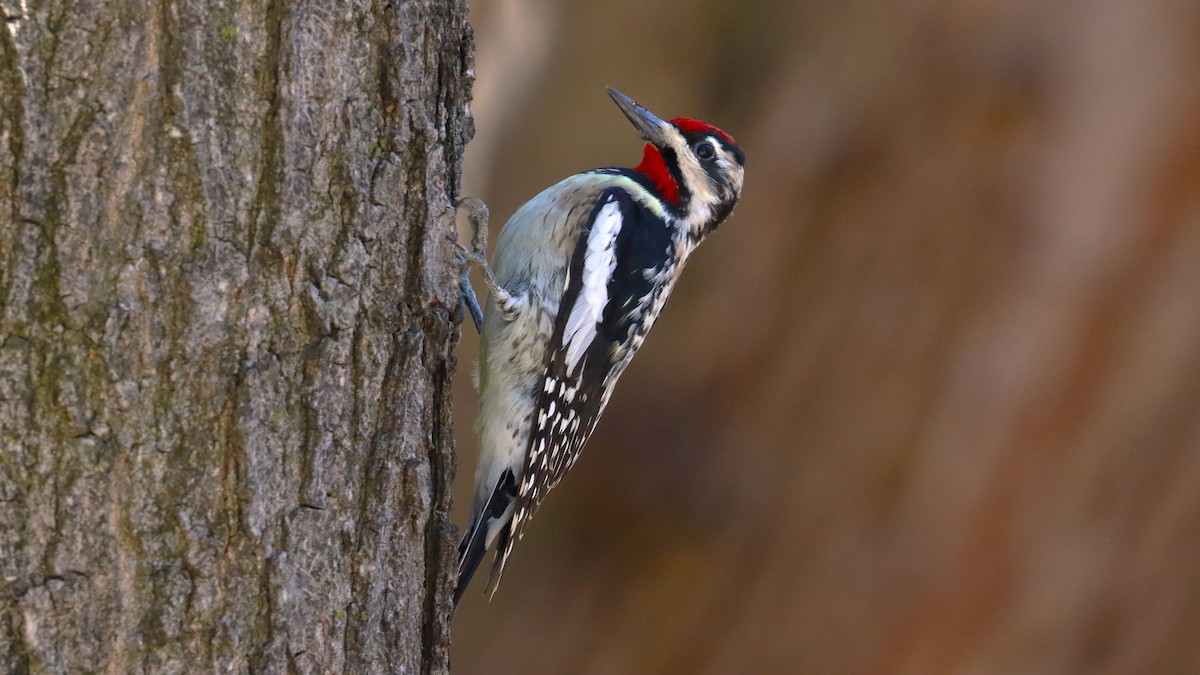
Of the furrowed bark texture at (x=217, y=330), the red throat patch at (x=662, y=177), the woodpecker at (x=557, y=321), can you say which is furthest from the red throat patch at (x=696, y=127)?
the furrowed bark texture at (x=217, y=330)

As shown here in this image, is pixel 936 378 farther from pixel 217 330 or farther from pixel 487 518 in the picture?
pixel 217 330

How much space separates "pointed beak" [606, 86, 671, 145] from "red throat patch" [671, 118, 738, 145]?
0.12 ft

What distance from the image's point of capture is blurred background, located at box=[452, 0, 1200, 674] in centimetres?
238

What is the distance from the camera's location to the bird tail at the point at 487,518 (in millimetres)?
2770

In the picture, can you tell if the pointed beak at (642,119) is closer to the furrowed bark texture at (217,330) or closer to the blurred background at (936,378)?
the blurred background at (936,378)

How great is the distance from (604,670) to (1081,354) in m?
1.39

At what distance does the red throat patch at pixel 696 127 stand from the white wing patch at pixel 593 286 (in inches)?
11.3

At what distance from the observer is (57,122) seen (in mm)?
1379

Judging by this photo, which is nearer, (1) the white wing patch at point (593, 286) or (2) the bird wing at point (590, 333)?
(2) the bird wing at point (590, 333)

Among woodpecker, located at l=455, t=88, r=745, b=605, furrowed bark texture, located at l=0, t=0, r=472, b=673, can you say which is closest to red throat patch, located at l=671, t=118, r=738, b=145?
woodpecker, located at l=455, t=88, r=745, b=605

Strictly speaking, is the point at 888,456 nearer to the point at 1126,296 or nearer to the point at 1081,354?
the point at 1081,354

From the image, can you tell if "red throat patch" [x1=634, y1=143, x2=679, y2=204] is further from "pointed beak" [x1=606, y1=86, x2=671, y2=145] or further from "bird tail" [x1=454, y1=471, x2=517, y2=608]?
"bird tail" [x1=454, y1=471, x2=517, y2=608]

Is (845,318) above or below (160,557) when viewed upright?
above

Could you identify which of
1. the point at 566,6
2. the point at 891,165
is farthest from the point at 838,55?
the point at 566,6
